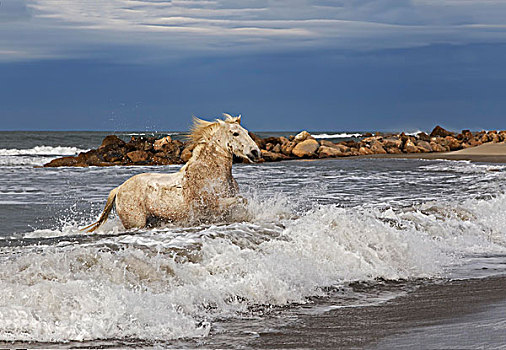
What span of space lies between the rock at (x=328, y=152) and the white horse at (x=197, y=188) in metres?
19.5

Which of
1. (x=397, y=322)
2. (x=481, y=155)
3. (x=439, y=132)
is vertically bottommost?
(x=397, y=322)

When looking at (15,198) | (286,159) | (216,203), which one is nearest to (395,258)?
(216,203)

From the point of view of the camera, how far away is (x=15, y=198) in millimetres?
13008

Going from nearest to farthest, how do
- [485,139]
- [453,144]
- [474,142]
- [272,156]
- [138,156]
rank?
[272,156], [138,156], [453,144], [474,142], [485,139]

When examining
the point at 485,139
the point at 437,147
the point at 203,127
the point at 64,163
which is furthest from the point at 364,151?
the point at 203,127

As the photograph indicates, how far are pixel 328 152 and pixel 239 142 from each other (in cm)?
1989

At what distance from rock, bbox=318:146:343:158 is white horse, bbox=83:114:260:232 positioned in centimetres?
1946

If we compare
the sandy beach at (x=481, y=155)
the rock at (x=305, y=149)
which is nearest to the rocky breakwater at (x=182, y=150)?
the rock at (x=305, y=149)

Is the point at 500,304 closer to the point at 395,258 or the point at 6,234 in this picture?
the point at 395,258

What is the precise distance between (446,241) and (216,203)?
3.24m

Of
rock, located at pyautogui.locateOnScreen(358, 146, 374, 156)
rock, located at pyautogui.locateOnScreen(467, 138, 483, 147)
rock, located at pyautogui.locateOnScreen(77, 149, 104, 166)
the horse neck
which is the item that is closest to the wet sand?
the horse neck

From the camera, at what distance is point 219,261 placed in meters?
6.45

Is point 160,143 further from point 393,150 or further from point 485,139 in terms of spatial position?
Answer: point 485,139

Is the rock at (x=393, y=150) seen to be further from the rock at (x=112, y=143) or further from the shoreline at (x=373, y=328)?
the shoreline at (x=373, y=328)
